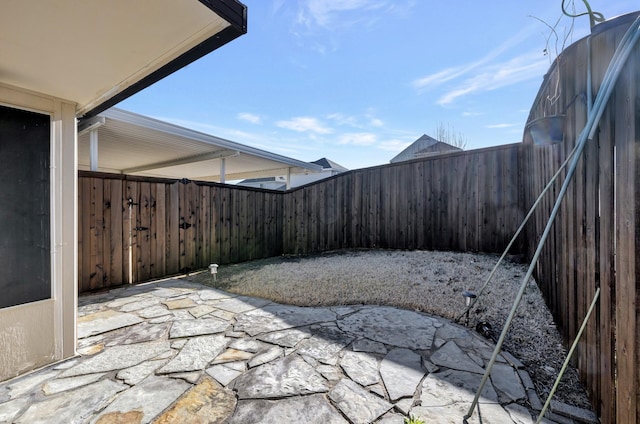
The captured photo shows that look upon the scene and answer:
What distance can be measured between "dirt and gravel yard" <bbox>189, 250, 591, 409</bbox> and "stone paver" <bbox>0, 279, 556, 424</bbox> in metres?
0.24

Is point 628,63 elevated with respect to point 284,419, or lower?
elevated

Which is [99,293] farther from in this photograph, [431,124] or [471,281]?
[431,124]

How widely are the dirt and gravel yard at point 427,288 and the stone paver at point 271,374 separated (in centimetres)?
24

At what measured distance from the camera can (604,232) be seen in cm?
131

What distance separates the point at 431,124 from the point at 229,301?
1040 cm

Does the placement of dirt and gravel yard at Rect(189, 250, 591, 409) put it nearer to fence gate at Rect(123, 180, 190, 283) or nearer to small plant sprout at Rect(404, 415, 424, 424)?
fence gate at Rect(123, 180, 190, 283)

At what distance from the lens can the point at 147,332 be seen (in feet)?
8.11

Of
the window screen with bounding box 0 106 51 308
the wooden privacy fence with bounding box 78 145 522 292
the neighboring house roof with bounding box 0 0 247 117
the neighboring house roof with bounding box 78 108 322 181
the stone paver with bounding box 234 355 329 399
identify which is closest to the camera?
the neighboring house roof with bounding box 0 0 247 117

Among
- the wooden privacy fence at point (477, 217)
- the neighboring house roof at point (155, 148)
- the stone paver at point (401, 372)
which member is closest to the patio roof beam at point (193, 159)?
the neighboring house roof at point (155, 148)

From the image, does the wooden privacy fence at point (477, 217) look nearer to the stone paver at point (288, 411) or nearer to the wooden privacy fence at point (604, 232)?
the wooden privacy fence at point (604, 232)

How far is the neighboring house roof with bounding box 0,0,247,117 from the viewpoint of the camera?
48.1 inches

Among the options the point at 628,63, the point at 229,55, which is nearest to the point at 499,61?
the point at 628,63

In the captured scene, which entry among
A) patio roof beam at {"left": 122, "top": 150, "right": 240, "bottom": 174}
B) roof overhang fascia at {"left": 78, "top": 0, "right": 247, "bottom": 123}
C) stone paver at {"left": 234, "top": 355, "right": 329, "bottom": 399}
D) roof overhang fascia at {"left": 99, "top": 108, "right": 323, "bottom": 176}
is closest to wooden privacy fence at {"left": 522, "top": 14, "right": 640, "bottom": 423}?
stone paver at {"left": 234, "top": 355, "right": 329, "bottom": 399}

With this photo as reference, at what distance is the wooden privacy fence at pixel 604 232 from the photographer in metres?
1.05
